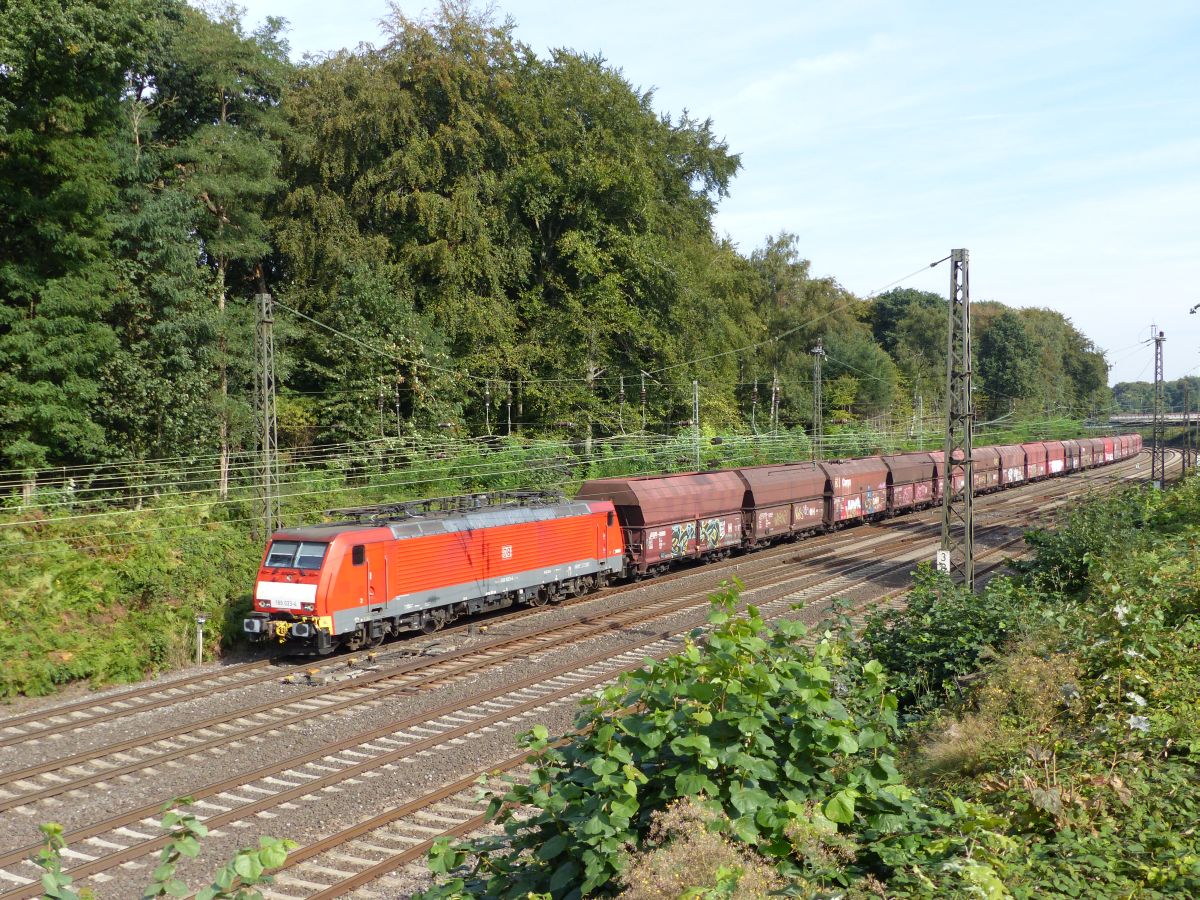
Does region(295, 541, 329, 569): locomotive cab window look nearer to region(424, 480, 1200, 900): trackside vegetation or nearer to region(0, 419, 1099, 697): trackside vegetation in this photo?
region(0, 419, 1099, 697): trackside vegetation

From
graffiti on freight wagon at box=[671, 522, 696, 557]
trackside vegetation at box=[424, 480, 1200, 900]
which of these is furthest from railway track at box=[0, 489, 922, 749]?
trackside vegetation at box=[424, 480, 1200, 900]

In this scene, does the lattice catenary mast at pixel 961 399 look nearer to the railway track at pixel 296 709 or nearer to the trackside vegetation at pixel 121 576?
the railway track at pixel 296 709

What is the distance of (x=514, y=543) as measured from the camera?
22062mm

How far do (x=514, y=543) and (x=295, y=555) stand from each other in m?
5.67

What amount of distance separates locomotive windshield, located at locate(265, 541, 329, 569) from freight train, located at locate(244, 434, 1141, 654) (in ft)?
0.08

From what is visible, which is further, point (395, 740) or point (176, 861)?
point (395, 740)

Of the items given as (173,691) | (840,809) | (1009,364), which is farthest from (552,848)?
(1009,364)

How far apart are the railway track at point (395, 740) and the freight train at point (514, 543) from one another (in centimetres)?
188

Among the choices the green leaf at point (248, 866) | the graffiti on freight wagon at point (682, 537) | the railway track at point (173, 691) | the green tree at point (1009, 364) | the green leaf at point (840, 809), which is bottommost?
the railway track at point (173, 691)

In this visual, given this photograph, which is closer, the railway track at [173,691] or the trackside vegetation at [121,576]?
the railway track at [173,691]

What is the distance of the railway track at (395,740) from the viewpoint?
10.1 meters

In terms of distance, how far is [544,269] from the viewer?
1705 inches

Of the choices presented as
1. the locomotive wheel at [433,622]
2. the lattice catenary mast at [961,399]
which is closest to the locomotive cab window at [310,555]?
the locomotive wheel at [433,622]

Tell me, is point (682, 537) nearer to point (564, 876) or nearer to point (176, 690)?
point (176, 690)
